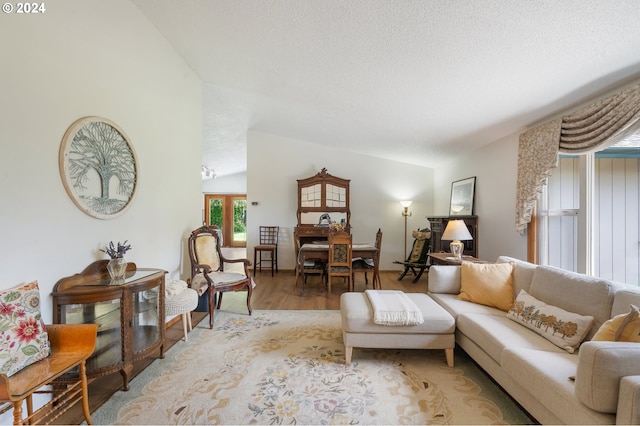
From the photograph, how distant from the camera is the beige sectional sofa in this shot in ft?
3.68

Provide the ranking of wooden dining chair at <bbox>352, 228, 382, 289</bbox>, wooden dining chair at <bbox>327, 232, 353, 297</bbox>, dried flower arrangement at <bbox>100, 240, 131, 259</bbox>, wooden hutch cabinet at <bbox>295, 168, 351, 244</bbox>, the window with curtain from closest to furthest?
dried flower arrangement at <bbox>100, 240, 131, 259</bbox>, the window with curtain, wooden dining chair at <bbox>327, 232, 353, 297</bbox>, wooden dining chair at <bbox>352, 228, 382, 289</bbox>, wooden hutch cabinet at <bbox>295, 168, 351, 244</bbox>

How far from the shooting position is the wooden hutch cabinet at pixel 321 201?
575 centimetres

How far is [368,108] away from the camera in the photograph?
357 centimetres

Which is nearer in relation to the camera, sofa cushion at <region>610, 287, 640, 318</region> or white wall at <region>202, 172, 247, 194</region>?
sofa cushion at <region>610, 287, 640, 318</region>

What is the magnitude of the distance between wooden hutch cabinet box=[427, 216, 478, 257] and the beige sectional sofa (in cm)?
159

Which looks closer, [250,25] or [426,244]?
[250,25]

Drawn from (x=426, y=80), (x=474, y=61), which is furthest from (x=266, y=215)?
(x=474, y=61)

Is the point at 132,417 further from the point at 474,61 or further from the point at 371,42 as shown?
the point at 474,61

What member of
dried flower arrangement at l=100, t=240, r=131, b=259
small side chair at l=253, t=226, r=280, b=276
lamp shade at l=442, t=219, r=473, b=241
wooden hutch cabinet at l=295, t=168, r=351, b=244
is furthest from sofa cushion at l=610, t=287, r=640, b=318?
small side chair at l=253, t=226, r=280, b=276

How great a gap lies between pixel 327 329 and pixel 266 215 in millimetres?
3611

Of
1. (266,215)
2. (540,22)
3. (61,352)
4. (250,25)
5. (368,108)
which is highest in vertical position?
(250,25)

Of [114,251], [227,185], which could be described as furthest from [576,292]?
[227,185]

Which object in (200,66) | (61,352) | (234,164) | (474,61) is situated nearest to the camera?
(61,352)

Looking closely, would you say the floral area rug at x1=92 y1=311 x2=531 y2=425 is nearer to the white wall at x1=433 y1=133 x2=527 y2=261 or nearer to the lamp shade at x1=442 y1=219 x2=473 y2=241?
the lamp shade at x1=442 y1=219 x2=473 y2=241
